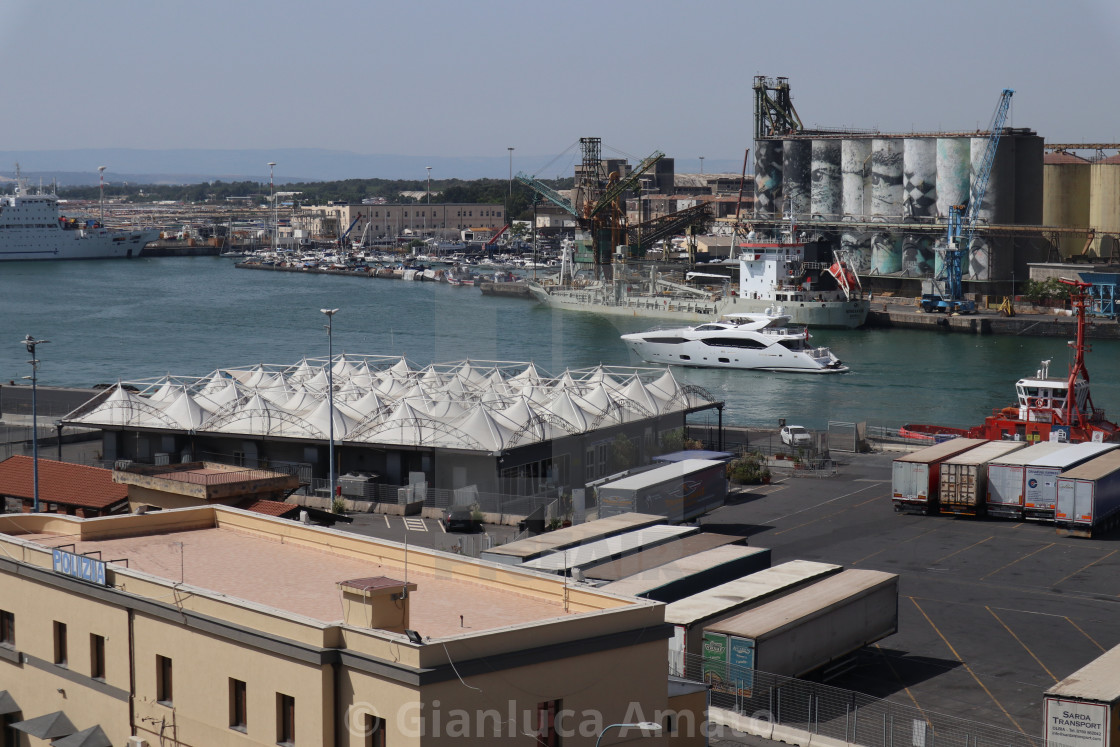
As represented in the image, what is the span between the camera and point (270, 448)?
22641mm

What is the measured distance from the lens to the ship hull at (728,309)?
197 ft

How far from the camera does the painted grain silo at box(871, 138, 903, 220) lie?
223 feet

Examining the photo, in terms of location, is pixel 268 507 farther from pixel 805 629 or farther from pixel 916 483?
pixel 916 483

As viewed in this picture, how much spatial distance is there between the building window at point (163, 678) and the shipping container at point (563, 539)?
569 cm

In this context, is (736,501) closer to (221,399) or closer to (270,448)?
(270,448)

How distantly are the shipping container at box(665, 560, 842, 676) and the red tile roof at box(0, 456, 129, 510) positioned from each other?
28.1 ft

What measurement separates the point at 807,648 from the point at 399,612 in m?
5.91

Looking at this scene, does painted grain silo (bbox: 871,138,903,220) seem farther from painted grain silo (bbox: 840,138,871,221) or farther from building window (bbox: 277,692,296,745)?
building window (bbox: 277,692,296,745)

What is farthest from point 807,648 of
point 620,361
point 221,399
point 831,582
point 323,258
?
point 323,258

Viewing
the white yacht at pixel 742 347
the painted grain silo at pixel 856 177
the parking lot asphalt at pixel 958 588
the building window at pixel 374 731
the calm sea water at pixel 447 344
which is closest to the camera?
A: the building window at pixel 374 731

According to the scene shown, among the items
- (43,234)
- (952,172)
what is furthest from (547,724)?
(43,234)

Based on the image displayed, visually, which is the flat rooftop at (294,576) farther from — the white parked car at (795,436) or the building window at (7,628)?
the white parked car at (795,436)

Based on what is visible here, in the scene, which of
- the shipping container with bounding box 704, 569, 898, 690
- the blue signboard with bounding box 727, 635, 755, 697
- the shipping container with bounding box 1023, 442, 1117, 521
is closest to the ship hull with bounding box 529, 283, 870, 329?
the shipping container with bounding box 1023, 442, 1117, 521

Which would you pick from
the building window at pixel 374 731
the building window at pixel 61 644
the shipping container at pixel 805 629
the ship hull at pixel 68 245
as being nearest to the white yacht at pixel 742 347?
the shipping container at pixel 805 629
